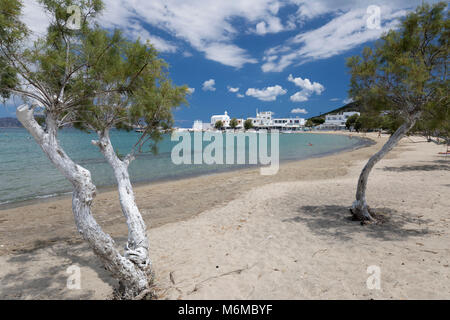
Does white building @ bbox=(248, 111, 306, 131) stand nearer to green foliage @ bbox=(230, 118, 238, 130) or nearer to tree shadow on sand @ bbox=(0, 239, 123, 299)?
green foliage @ bbox=(230, 118, 238, 130)

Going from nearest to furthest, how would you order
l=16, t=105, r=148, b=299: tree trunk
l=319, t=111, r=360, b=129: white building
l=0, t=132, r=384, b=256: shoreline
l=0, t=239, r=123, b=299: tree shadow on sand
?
l=16, t=105, r=148, b=299: tree trunk, l=0, t=239, r=123, b=299: tree shadow on sand, l=0, t=132, r=384, b=256: shoreline, l=319, t=111, r=360, b=129: white building

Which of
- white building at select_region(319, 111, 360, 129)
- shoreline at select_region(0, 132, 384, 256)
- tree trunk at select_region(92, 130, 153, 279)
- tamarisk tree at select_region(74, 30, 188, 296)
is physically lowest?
shoreline at select_region(0, 132, 384, 256)

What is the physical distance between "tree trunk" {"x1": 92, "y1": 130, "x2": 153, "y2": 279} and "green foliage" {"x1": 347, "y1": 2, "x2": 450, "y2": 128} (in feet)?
20.0

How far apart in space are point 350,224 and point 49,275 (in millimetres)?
7590

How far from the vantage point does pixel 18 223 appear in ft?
28.9

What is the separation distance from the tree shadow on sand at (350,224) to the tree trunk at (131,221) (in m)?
4.56

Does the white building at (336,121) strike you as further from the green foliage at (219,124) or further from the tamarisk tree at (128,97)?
the tamarisk tree at (128,97)

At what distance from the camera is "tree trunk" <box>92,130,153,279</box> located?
4141 millimetres

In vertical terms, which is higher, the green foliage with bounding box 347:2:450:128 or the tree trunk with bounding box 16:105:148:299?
the green foliage with bounding box 347:2:450:128

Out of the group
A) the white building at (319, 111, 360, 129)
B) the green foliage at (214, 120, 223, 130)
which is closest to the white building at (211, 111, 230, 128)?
the green foliage at (214, 120, 223, 130)

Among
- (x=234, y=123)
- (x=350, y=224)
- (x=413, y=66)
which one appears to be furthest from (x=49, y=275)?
(x=234, y=123)

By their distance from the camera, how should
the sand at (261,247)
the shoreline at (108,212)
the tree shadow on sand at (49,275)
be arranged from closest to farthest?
the sand at (261,247)
the tree shadow on sand at (49,275)
the shoreline at (108,212)

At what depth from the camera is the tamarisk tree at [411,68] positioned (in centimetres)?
532

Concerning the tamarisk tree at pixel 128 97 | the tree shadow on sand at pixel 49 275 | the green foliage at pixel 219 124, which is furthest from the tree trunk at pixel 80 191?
the green foliage at pixel 219 124
